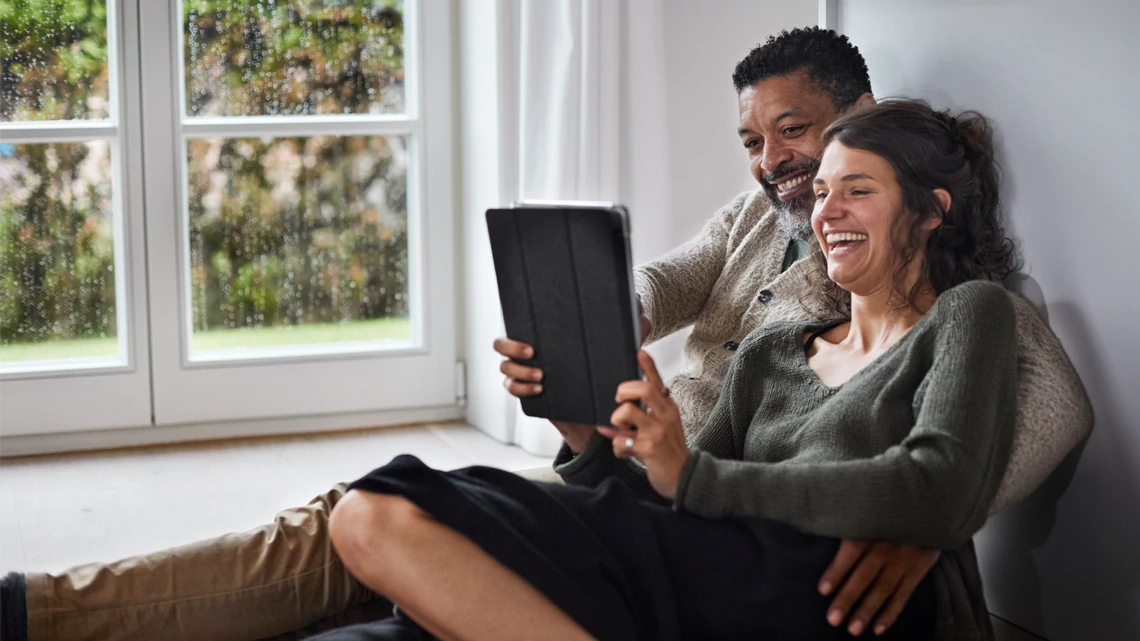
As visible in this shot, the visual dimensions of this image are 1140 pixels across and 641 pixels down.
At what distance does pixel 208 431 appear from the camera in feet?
11.3

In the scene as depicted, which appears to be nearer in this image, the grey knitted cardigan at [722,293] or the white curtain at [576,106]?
the grey knitted cardigan at [722,293]

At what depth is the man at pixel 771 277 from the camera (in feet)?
5.00

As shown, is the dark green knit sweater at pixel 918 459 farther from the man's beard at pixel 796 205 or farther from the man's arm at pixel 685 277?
the man's arm at pixel 685 277

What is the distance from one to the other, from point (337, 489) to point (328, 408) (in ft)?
5.61

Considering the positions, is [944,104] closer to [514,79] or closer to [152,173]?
[514,79]

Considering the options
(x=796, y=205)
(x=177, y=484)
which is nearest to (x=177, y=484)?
(x=177, y=484)

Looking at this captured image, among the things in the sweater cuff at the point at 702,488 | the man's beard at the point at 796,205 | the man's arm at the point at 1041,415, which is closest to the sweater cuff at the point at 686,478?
the sweater cuff at the point at 702,488

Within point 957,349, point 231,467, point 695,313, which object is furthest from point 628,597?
point 231,467

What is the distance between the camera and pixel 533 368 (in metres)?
1.59

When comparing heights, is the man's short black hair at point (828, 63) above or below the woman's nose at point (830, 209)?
above

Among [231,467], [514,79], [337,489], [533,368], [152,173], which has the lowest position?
[231,467]

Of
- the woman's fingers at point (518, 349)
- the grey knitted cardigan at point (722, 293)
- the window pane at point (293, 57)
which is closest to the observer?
the woman's fingers at point (518, 349)

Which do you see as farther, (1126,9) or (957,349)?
(1126,9)

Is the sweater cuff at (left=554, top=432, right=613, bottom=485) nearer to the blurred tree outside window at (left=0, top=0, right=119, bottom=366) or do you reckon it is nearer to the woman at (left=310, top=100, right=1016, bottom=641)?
the woman at (left=310, top=100, right=1016, bottom=641)
